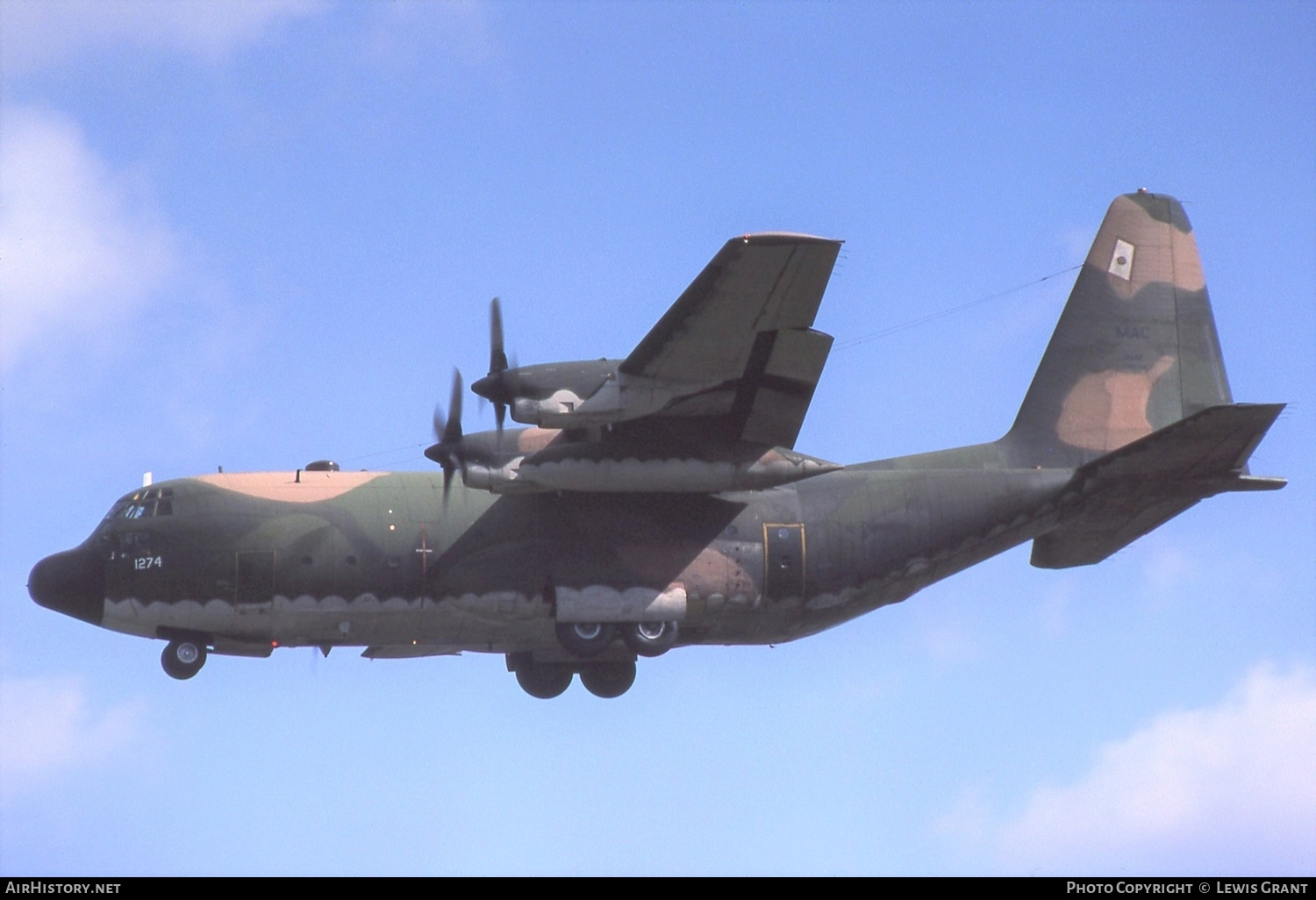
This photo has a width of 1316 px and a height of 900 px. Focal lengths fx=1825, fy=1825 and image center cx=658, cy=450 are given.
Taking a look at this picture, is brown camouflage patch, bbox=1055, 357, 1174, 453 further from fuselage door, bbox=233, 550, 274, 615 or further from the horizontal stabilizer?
fuselage door, bbox=233, 550, 274, 615

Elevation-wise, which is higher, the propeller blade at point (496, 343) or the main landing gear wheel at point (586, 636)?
the propeller blade at point (496, 343)

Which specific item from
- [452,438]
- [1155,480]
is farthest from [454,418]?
[1155,480]

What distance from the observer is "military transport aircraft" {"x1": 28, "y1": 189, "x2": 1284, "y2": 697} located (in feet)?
78.8

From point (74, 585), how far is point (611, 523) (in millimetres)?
7374

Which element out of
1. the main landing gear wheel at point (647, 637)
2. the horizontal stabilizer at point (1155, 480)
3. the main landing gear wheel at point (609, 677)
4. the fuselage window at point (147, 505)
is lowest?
the main landing gear wheel at point (609, 677)

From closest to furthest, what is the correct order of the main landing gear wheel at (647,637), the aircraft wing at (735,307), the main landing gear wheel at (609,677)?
the aircraft wing at (735,307), the main landing gear wheel at (647,637), the main landing gear wheel at (609,677)

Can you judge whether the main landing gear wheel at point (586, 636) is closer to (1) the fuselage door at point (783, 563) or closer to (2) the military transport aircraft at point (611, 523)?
(2) the military transport aircraft at point (611, 523)

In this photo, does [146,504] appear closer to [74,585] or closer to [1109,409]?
[74,585]

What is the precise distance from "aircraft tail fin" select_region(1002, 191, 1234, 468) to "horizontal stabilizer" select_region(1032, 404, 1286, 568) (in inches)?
41.3

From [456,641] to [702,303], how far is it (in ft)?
22.3

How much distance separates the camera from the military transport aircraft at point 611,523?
24016 mm

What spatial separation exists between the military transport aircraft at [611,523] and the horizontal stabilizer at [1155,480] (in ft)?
0.14

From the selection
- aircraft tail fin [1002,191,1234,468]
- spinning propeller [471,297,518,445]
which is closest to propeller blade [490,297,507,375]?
spinning propeller [471,297,518,445]

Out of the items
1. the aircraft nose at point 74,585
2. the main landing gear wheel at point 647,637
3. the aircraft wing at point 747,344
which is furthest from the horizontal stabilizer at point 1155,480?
the aircraft nose at point 74,585
